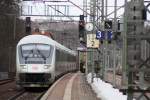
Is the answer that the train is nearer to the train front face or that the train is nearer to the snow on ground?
the train front face

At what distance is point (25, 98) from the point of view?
88.7 ft

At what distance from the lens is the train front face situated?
31.8 metres

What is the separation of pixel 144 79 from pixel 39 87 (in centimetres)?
2344

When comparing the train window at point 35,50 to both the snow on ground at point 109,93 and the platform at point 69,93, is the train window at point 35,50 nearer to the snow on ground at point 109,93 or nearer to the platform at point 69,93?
the platform at point 69,93

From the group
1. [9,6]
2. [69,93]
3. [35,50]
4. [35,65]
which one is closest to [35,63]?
[35,65]

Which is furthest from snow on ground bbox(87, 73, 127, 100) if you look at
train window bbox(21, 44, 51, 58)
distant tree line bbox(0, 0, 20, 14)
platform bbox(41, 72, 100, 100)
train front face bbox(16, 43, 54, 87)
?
distant tree line bbox(0, 0, 20, 14)

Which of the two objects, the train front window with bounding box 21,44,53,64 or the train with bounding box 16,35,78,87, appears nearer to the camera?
the train with bounding box 16,35,78,87

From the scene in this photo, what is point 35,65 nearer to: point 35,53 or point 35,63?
point 35,63

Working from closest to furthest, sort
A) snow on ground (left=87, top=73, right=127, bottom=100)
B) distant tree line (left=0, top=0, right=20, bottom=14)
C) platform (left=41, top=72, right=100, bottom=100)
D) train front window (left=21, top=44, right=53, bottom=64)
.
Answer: snow on ground (left=87, top=73, right=127, bottom=100), platform (left=41, top=72, right=100, bottom=100), train front window (left=21, top=44, right=53, bottom=64), distant tree line (left=0, top=0, right=20, bottom=14)

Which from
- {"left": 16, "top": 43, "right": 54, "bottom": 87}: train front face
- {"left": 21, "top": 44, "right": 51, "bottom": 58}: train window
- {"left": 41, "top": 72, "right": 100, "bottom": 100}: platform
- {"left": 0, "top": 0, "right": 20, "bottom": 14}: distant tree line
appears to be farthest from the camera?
{"left": 0, "top": 0, "right": 20, "bottom": 14}: distant tree line

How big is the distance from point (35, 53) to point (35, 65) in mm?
881

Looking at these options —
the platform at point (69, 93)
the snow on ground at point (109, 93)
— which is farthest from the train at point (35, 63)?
the snow on ground at point (109, 93)

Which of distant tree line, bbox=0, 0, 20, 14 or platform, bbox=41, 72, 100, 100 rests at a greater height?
distant tree line, bbox=0, 0, 20, 14

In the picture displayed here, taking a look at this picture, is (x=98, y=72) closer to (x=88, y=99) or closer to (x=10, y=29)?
(x=88, y=99)
